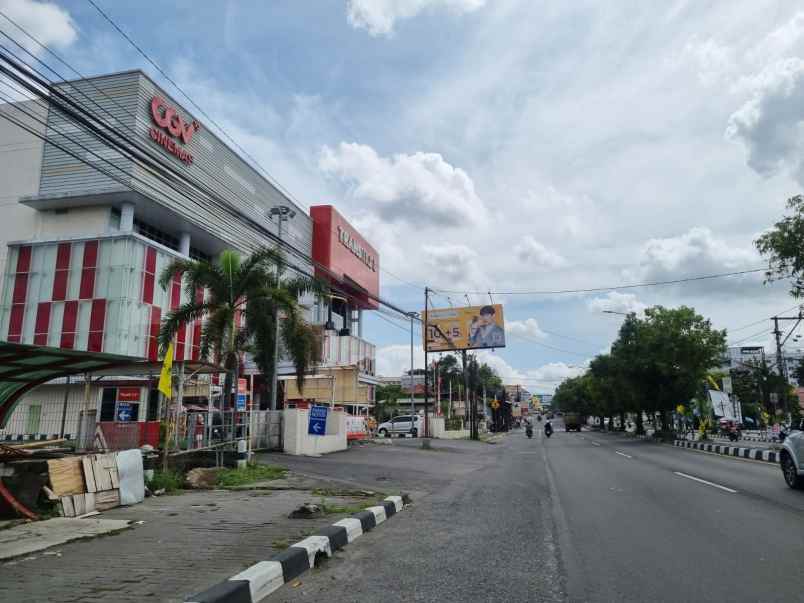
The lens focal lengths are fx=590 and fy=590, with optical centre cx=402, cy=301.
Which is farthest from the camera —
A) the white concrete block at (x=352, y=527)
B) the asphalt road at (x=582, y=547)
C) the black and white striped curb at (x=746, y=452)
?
the black and white striped curb at (x=746, y=452)

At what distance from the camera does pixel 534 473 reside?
1611 cm

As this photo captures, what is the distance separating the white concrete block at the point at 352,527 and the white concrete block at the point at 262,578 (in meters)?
1.84

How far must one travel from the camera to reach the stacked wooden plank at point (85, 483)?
8.50 metres

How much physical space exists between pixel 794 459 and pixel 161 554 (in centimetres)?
1154

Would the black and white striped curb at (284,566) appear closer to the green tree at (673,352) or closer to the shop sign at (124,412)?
the shop sign at (124,412)

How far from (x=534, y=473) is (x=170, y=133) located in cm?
2828

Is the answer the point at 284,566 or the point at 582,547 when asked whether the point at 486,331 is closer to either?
the point at 582,547

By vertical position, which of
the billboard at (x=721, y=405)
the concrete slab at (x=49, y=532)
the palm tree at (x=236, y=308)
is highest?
the palm tree at (x=236, y=308)

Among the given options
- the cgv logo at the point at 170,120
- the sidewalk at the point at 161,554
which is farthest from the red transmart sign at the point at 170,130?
the sidewalk at the point at 161,554

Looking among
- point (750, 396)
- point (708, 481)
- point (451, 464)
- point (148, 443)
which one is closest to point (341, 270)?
point (451, 464)

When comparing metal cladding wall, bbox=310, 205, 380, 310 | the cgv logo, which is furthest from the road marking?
metal cladding wall, bbox=310, 205, 380, 310

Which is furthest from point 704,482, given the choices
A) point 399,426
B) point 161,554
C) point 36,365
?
point 399,426

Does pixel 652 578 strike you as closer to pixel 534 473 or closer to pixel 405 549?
pixel 405 549

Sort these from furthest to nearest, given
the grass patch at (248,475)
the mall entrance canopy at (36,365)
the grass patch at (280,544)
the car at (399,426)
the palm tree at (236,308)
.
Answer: the car at (399,426) → the palm tree at (236,308) → the grass patch at (248,475) → the mall entrance canopy at (36,365) → the grass patch at (280,544)
